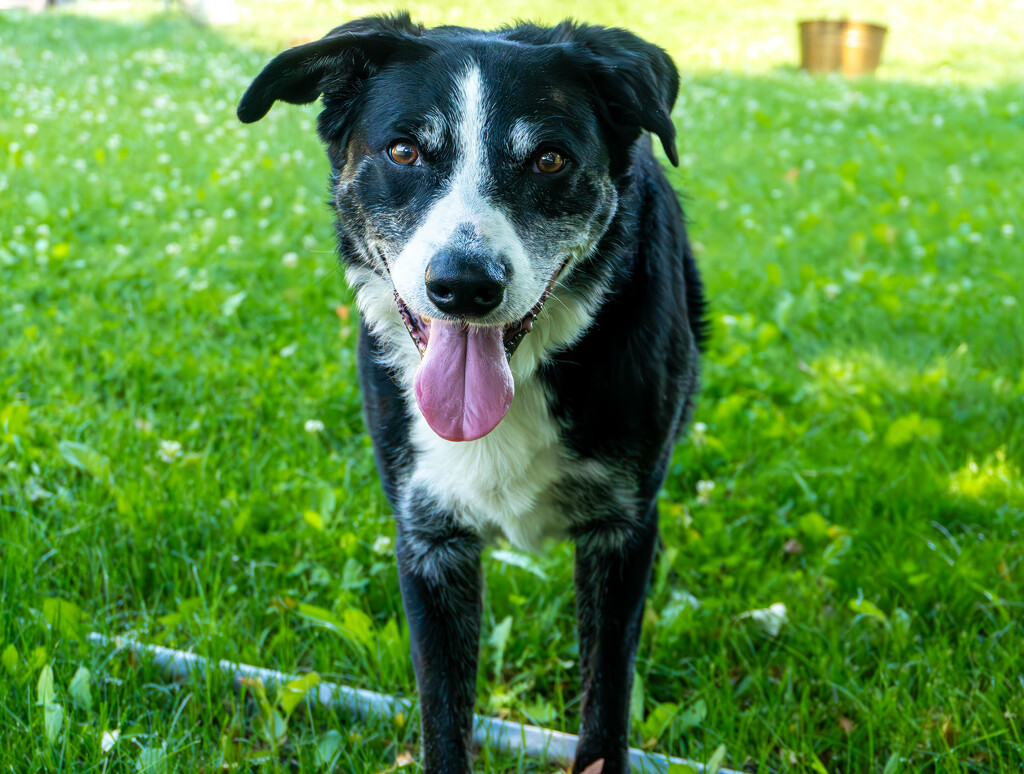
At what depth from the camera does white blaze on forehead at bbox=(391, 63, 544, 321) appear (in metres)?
1.79

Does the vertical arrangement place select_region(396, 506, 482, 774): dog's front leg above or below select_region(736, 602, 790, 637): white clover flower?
above

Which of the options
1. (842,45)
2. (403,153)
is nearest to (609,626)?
(403,153)

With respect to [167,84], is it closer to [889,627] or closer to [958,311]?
[958,311]

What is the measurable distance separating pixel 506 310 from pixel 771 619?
129 cm

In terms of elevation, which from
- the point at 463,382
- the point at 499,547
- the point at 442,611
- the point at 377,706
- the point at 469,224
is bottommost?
the point at 377,706

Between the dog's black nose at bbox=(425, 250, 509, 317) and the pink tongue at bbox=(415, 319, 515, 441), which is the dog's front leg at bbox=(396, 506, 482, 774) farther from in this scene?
the dog's black nose at bbox=(425, 250, 509, 317)

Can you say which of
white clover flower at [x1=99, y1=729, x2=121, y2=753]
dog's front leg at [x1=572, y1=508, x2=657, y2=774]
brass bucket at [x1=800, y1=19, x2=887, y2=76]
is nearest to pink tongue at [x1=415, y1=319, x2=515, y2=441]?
dog's front leg at [x1=572, y1=508, x2=657, y2=774]

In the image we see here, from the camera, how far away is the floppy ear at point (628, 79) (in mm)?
2018

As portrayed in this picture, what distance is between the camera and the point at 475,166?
1897 mm

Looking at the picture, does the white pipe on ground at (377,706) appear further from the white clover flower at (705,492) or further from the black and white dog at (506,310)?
the white clover flower at (705,492)

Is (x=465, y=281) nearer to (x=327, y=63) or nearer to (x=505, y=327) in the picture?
(x=505, y=327)

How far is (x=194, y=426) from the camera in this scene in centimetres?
326

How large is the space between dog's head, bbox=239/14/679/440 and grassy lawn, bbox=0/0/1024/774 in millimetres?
902

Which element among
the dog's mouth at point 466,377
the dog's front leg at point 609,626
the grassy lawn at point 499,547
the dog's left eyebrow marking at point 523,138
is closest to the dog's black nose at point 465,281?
the dog's mouth at point 466,377
